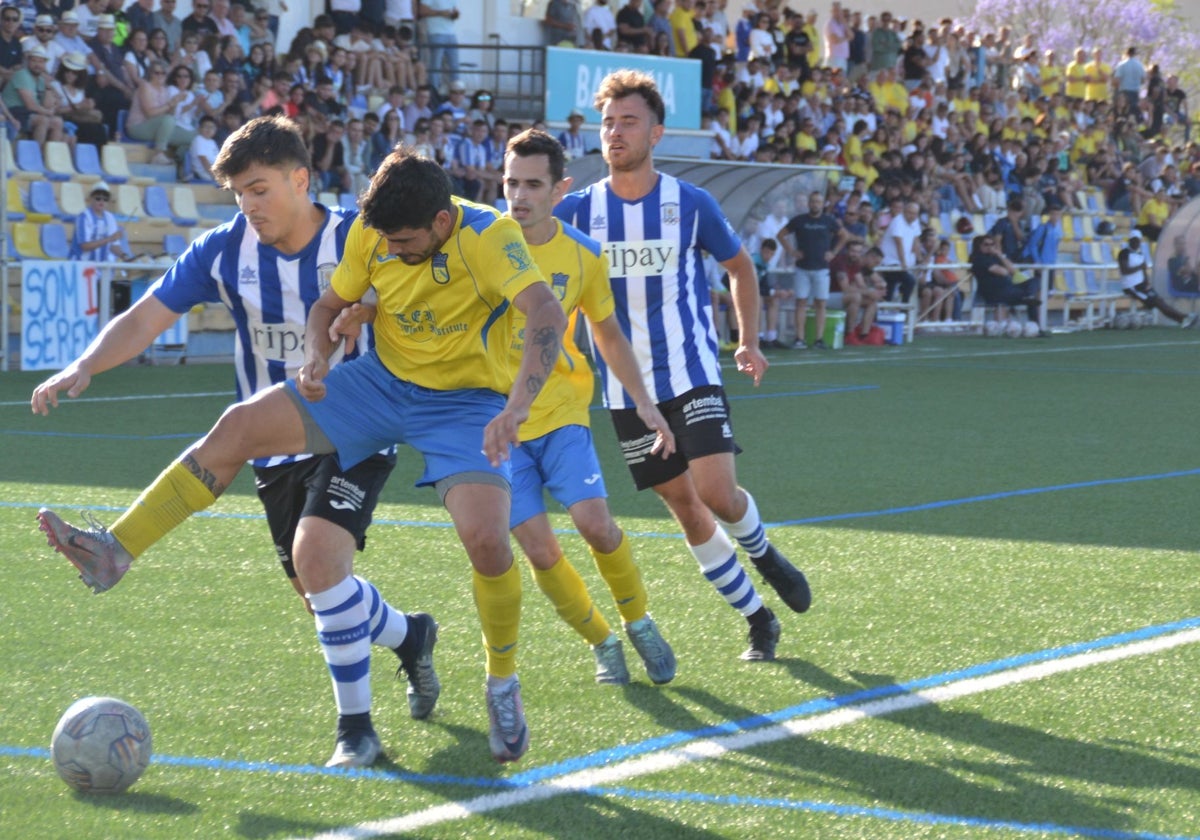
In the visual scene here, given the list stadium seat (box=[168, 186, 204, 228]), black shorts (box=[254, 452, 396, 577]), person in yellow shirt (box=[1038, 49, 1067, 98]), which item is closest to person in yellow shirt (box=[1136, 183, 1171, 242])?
person in yellow shirt (box=[1038, 49, 1067, 98])

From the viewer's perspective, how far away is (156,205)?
17719 millimetres

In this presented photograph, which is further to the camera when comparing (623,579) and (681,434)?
(681,434)

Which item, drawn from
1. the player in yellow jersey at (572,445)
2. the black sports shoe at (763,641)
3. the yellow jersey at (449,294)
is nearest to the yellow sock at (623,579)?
the player in yellow jersey at (572,445)

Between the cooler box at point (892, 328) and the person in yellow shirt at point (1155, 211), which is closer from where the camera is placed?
the cooler box at point (892, 328)

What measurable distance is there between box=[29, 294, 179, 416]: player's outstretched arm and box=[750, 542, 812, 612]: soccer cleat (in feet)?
6.92

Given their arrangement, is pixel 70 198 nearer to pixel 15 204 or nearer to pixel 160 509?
pixel 15 204

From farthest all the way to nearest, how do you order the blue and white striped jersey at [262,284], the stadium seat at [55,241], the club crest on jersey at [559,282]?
the stadium seat at [55,241], the club crest on jersey at [559,282], the blue and white striped jersey at [262,284]

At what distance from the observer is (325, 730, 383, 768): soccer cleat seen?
13.8ft

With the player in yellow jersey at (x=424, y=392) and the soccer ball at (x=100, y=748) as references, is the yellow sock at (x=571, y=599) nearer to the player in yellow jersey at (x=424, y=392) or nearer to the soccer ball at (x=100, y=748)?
the player in yellow jersey at (x=424, y=392)

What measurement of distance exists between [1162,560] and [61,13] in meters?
13.6

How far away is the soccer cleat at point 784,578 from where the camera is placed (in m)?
5.76

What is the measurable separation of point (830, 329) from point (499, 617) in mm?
17011

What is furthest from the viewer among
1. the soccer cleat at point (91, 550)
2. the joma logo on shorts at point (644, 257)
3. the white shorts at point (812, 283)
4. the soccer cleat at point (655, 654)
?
the white shorts at point (812, 283)

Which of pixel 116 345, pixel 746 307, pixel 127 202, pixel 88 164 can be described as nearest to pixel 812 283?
pixel 127 202
